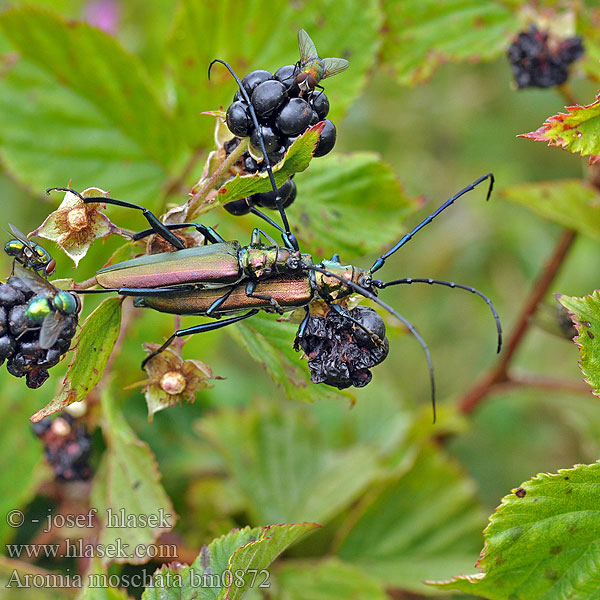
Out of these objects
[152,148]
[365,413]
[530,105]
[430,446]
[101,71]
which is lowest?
[430,446]

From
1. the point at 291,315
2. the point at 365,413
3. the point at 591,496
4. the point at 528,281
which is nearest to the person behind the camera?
the point at 591,496

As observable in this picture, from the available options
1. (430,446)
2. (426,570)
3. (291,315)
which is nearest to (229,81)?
(291,315)

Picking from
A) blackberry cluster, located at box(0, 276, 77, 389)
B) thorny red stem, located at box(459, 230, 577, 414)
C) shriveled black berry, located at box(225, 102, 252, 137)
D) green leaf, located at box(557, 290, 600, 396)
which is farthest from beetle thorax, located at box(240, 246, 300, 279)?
thorny red stem, located at box(459, 230, 577, 414)

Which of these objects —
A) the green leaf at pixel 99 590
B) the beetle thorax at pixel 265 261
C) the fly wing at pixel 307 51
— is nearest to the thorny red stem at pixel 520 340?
the beetle thorax at pixel 265 261

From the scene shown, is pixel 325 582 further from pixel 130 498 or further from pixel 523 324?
pixel 523 324

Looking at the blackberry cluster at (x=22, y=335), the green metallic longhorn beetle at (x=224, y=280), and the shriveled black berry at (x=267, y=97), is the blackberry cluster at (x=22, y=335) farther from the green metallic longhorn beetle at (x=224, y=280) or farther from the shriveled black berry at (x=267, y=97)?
the shriveled black berry at (x=267, y=97)

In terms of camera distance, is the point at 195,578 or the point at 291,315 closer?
the point at 195,578

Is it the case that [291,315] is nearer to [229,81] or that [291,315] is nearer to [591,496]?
[591,496]

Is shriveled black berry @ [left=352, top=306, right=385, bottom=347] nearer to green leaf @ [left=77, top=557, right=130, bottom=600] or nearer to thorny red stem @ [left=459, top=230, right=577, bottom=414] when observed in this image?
green leaf @ [left=77, top=557, right=130, bottom=600]
